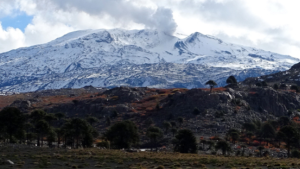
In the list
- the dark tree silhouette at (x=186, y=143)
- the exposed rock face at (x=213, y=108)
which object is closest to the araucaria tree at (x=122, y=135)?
the dark tree silhouette at (x=186, y=143)

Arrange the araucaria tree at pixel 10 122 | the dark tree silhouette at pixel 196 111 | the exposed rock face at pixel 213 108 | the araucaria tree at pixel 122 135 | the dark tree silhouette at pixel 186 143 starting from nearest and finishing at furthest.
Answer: the dark tree silhouette at pixel 186 143 < the araucaria tree at pixel 10 122 < the araucaria tree at pixel 122 135 < the exposed rock face at pixel 213 108 < the dark tree silhouette at pixel 196 111

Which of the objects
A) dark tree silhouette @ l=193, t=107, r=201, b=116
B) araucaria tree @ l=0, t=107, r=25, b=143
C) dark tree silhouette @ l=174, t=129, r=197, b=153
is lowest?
dark tree silhouette @ l=174, t=129, r=197, b=153

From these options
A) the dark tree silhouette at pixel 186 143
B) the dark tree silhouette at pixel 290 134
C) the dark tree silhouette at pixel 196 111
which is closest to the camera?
the dark tree silhouette at pixel 290 134

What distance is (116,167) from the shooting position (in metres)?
40.8

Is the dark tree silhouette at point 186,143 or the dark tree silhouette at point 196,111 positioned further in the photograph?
the dark tree silhouette at point 196,111

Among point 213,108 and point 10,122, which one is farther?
point 213,108

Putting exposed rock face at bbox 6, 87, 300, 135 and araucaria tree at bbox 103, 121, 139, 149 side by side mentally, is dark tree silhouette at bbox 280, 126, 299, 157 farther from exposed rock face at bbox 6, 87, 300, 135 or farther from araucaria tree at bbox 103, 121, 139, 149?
exposed rock face at bbox 6, 87, 300, 135

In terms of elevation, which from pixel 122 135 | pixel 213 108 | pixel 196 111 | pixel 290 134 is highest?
pixel 213 108

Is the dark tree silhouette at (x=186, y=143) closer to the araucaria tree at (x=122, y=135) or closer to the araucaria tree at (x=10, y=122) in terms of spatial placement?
the araucaria tree at (x=122, y=135)

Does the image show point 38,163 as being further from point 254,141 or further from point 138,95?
point 138,95

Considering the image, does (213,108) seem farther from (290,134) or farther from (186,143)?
(290,134)

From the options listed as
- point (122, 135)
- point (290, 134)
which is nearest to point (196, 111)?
point (122, 135)

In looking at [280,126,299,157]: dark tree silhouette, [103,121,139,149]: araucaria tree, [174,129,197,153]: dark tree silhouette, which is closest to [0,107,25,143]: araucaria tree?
[103,121,139,149]: araucaria tree

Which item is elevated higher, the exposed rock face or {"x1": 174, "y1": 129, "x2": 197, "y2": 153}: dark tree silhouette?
the exposed rock face
